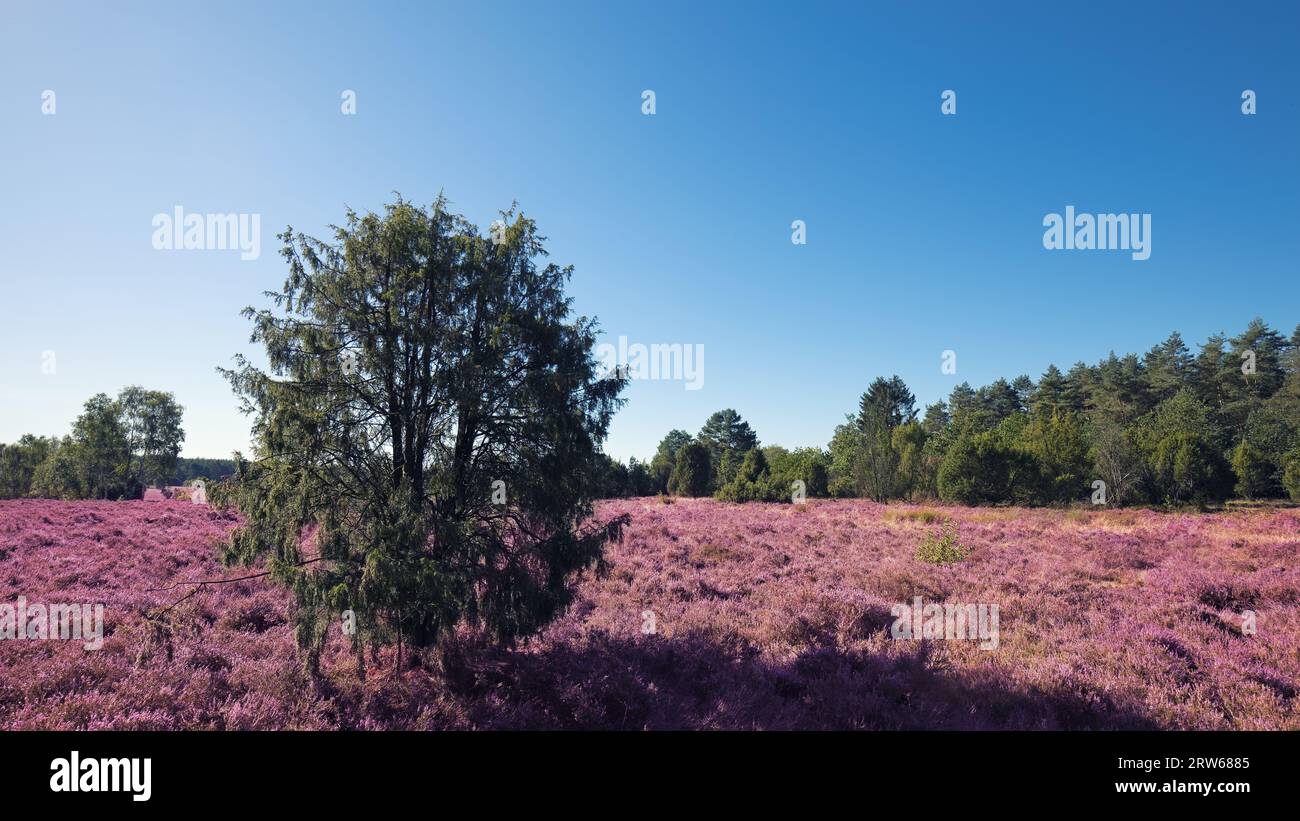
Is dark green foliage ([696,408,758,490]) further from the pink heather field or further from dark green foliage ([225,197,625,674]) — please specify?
dark green foliage ([225,197,625,674])

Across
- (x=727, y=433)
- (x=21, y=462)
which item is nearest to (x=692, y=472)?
(x=727, y=433)

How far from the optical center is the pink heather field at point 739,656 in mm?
5918

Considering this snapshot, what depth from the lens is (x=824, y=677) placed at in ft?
24.1

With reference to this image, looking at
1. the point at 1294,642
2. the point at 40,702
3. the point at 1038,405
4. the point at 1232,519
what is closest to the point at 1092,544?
the point at 1294,642

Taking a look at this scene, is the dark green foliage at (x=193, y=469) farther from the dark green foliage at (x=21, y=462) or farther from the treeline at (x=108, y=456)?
the dark green foliage at (x=21, y=462)

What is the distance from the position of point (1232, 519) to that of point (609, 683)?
33399 millimetres

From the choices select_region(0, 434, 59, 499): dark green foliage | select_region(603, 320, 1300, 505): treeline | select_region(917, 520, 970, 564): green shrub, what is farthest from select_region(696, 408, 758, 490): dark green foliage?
select_region(0, 434, 59, 499): dark green foliage

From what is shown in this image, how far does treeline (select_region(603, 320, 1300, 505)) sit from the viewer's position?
34.8 metres

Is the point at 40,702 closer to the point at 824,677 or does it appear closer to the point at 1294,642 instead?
the point at 824,677

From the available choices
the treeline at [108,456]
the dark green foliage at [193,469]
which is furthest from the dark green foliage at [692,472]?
the dark green foliage at [193,469]

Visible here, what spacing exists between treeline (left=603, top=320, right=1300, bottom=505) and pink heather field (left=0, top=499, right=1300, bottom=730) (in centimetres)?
328

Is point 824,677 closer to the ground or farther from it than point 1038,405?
closer to the ground

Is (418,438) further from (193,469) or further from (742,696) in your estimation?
(193,469)

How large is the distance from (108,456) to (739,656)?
217 feet
